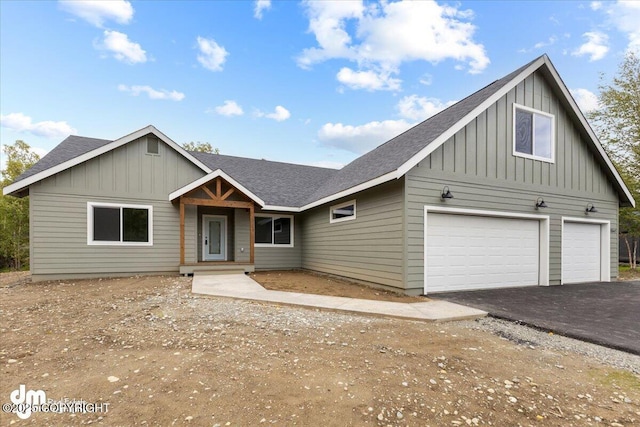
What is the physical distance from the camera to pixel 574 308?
614 centimetres

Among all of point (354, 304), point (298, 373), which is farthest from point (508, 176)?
point (298, 373)

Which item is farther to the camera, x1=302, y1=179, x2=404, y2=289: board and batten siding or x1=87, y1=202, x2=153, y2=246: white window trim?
x1=87, y1=202, x2=153, y2=246: white window trim

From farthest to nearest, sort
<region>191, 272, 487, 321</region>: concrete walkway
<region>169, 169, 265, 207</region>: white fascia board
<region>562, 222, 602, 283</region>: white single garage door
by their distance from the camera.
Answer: <region>169, 169, 265, 207</region>: white fascia board, <region>562, 222, 602, 283</region>: white single garage door, <region>191, 272, 487, 321</region>: concrete walkway

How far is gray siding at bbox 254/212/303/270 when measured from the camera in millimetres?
12031

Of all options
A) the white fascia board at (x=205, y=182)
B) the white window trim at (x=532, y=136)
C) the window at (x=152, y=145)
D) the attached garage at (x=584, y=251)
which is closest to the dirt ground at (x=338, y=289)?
the white fascia board at (x=205, y=182)

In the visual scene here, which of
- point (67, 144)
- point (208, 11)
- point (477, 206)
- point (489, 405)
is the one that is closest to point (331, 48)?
point (208, 11)

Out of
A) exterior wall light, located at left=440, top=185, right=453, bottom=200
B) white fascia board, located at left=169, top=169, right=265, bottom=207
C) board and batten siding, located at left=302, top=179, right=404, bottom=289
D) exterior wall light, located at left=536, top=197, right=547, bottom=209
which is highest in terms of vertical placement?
white fascia board, located at left=169, top=169, right=265, bottom=207

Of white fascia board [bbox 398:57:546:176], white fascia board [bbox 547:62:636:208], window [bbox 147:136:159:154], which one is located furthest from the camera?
window [bbox 147:136:159:154]

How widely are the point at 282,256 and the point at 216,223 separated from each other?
2951 millimetres

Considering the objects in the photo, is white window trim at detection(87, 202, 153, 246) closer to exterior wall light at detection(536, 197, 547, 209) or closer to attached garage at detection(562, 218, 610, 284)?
exterior wall light at detection(536, 197, 547, 209)

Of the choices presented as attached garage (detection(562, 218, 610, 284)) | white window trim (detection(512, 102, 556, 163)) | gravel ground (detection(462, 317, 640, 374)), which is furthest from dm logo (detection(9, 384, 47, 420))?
attached garage (detection(562, 218, 610, 284))

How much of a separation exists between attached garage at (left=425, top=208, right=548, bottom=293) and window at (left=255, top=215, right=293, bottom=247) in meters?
6.65

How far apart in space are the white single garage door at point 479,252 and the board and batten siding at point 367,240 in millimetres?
837

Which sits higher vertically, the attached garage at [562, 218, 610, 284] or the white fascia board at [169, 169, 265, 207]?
the white fascia board at [169, 169, 265, 207]
